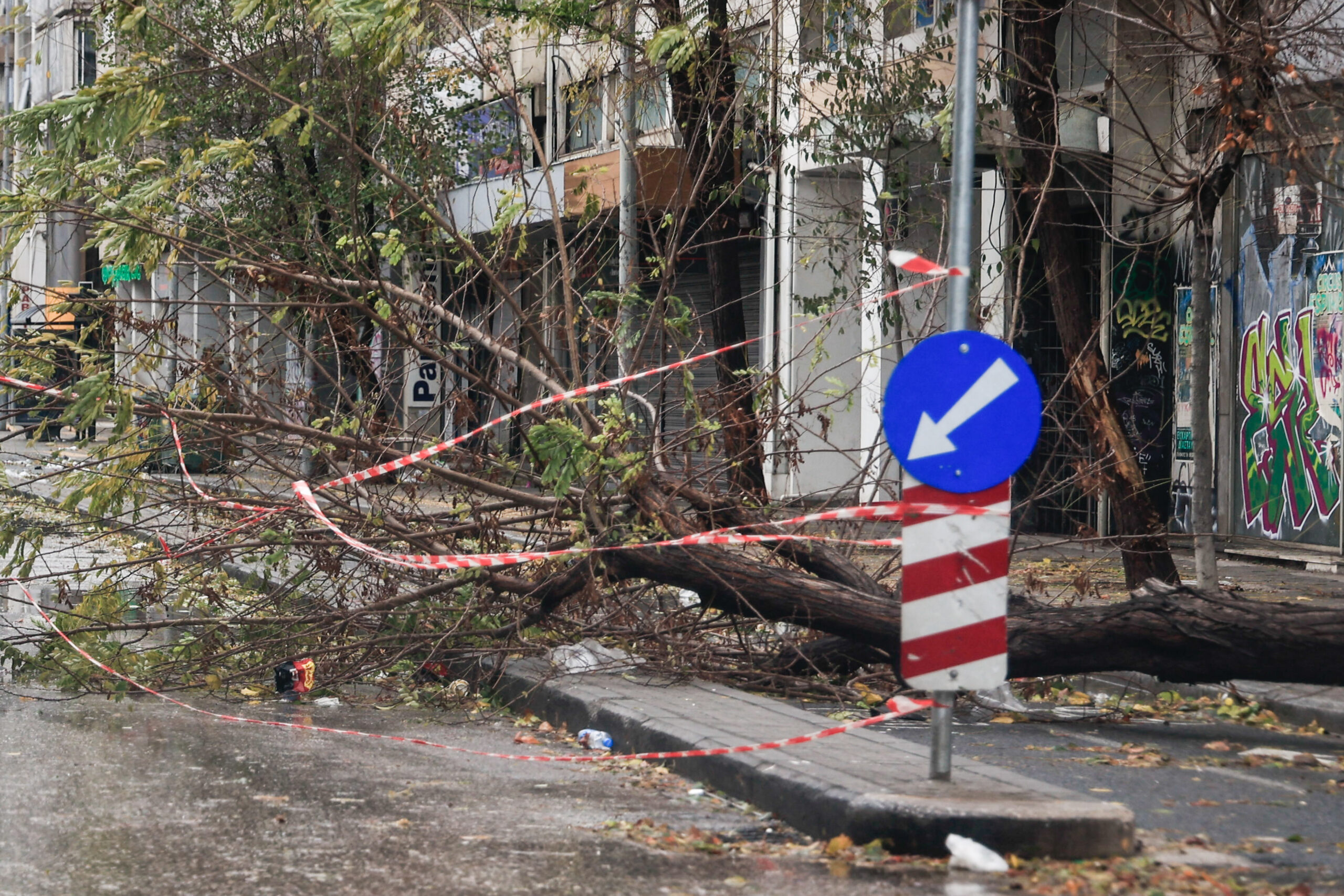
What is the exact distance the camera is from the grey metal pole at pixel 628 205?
9266 millimetres

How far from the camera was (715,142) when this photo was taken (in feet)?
31.0

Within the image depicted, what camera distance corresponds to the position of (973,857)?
476 centimetres

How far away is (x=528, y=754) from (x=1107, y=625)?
2.54 metres

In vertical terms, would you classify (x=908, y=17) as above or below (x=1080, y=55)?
above

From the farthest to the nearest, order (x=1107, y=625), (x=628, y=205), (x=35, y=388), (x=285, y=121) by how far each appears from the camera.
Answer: (x=628, y=205)
(x=35, y=388)
(x=285, y=121)
(x=1107, y=625)

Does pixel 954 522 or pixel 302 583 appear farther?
pixel 302 583

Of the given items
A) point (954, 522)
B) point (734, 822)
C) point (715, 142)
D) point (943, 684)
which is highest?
point (715, 142)

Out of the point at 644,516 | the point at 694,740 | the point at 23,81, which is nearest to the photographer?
the point at 694,740

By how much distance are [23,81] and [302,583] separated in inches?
1750

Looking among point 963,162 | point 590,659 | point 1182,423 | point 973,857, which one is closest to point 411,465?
point 590,659

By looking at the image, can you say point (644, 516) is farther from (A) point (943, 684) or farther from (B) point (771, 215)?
(B) point (771, 215)

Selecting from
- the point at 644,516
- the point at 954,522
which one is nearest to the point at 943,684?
the point at 954,522

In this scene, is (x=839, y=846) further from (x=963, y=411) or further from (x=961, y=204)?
(x=961, y=204)

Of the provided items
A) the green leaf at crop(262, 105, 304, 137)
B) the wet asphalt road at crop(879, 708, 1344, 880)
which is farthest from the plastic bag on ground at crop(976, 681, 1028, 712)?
the green leaf at crop(262, 105, 304, 137)
